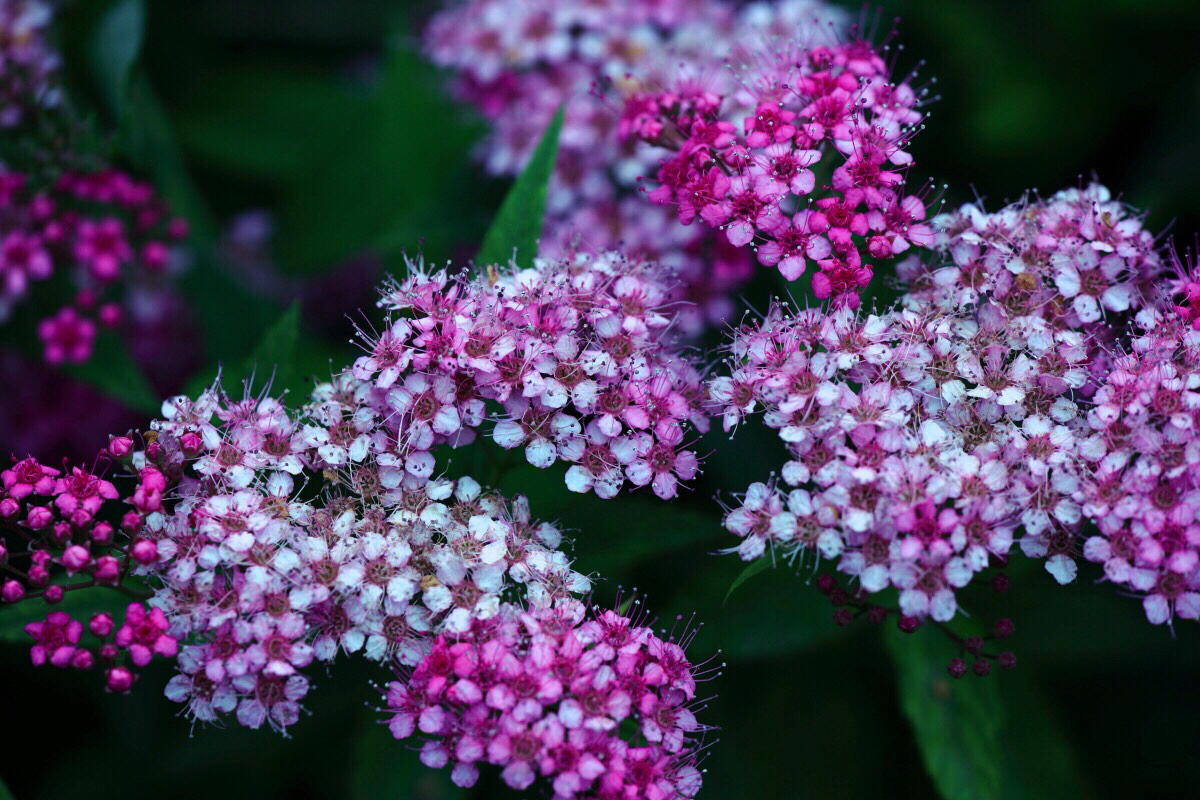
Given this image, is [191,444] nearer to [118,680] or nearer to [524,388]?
[118,680]

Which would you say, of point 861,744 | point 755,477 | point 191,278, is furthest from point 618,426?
point 191,278

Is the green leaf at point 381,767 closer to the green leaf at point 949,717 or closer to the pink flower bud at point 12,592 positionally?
the pink flower bud at point 12,592

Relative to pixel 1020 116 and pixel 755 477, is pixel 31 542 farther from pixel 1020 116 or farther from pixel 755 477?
pixel 1020 116

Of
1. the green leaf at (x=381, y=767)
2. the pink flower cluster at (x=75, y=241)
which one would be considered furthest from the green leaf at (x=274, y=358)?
the green leaf at (x=381, y=767)

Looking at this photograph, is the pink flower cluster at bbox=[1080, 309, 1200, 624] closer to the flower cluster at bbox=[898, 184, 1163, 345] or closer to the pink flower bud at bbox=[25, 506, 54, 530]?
the flower cluster at bbox=[898, 184, 1163, 345]

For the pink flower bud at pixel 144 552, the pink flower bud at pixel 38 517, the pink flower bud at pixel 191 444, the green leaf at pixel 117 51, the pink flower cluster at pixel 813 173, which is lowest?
the pink flower bud at pixel 144 552

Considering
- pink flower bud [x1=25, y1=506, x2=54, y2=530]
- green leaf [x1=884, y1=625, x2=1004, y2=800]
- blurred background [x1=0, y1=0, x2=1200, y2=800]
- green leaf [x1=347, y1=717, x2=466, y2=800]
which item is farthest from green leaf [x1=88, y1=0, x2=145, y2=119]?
green leaf [x1=884, y1=625, x2=1004, y2=800]

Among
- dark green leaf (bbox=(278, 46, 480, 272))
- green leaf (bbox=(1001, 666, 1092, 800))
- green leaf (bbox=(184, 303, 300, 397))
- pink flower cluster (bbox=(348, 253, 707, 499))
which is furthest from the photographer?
dark green leaf (bbox=(278, 46, 480, 272))
